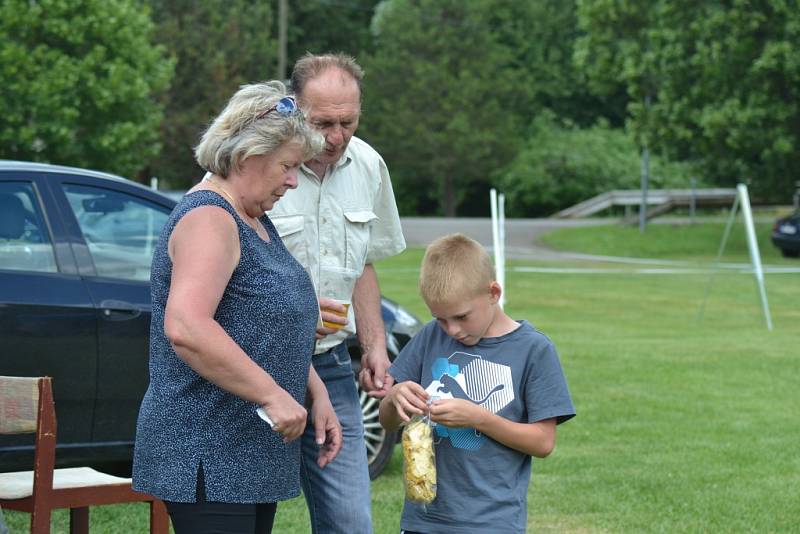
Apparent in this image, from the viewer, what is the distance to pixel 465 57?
60000 millimetres

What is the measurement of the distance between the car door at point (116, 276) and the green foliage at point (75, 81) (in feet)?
89.1

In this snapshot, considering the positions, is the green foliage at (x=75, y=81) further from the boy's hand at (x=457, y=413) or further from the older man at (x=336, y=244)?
the boy's hand at (x=457, y=413)

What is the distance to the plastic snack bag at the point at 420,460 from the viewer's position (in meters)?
3.59

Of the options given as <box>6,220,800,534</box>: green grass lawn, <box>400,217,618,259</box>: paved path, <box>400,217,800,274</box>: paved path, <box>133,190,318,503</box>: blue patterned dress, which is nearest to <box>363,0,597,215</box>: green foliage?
<box>400,217,800,274</box>: paved path

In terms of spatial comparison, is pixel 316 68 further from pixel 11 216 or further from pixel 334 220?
pixel 11 216

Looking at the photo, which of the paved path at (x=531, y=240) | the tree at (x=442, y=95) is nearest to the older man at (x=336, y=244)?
the paved path at (x=531, y=240)

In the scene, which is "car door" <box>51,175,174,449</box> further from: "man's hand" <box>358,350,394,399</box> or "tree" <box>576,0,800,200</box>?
"tree" <box>576,0,800,200</box>

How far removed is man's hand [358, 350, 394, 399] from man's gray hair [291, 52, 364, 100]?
0.79 meters

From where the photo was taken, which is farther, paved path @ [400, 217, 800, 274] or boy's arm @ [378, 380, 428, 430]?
paved path @ [400, 217, 800, 274]

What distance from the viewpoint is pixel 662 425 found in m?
9.66

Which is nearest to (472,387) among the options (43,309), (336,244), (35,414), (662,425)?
(336,244)

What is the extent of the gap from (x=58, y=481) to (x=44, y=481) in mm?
374

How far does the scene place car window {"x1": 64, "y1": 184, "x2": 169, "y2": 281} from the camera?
22.1 feet

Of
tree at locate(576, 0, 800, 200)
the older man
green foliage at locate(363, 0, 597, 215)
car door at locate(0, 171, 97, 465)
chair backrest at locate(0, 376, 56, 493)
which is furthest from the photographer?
green foliage at locate(363, 0, 597, 215)
